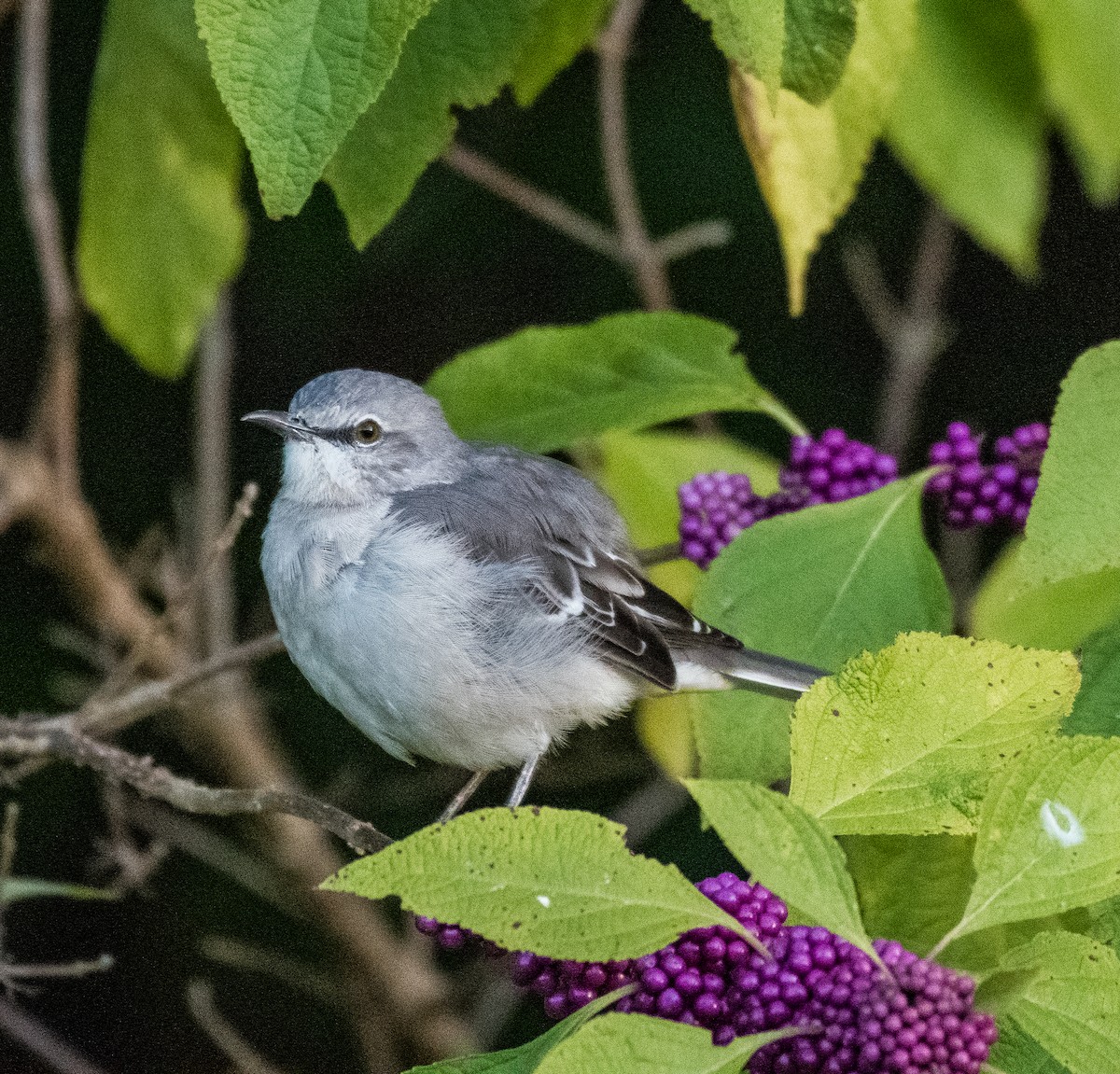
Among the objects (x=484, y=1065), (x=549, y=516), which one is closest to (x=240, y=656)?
(x=549, y=516)

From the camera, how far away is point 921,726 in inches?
68.6

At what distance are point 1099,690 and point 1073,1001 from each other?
0.62 metres

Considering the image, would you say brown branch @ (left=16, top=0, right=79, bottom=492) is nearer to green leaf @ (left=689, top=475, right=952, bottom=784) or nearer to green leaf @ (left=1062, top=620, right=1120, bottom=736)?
green leaf @ (left=689, top=475, right=952, bottom=784)

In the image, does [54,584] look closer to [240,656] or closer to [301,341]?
[301,341]

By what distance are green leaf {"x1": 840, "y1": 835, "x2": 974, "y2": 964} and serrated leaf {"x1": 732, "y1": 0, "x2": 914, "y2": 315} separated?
102 centimetres

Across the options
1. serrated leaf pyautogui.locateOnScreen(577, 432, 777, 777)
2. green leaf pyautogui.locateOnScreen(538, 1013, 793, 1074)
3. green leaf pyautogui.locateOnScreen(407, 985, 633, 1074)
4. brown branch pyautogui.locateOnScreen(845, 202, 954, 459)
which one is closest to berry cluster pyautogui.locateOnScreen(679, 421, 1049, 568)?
serrated leaf pyautogui.locateOnScreen(577, 432, 777, 777)

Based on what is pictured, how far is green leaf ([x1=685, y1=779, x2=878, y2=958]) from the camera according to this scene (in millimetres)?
1488


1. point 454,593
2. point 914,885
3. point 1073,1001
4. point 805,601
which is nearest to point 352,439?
point 454,593

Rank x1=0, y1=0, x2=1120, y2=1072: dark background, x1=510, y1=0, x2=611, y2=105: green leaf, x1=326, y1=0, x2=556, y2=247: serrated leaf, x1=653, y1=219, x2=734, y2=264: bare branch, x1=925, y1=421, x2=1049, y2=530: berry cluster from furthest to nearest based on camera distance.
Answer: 1. x1=0, y1=0, x2=1120, y2=1072: dark background
2. x1=653, y1=219, x2=734, y2=264: bare branch
3. x1=925, y1=421, x2=1049, y2=530: berry cluster
4. x1=510, y1=0, x2=611, y2=105: green leaf
5. x1=326, y1=0, x2=556, y2=247: serrated leaf

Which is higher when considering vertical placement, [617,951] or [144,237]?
[144,237]

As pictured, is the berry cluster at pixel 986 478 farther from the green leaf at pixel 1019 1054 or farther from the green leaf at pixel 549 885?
the green leaf at pixel 549 885

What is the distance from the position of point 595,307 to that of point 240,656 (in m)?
2.60

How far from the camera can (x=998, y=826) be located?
63.5 inches

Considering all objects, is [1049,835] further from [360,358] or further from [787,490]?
[360,358]
